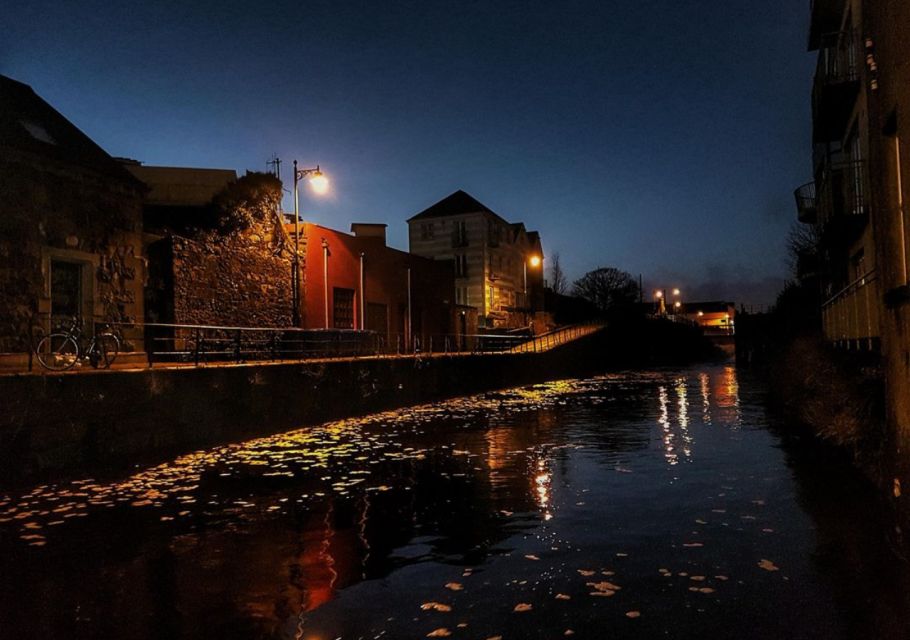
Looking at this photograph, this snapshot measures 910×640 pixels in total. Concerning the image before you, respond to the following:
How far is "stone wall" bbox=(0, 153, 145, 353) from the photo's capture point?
1541cm

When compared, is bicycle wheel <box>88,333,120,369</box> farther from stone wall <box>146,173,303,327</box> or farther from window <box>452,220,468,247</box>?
window <box>452,220,468,247</box>

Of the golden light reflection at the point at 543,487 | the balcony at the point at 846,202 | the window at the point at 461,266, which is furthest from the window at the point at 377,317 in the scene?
the golden light reflection at the point at 543,487

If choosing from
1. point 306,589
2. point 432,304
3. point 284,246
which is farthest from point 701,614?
point 432,304

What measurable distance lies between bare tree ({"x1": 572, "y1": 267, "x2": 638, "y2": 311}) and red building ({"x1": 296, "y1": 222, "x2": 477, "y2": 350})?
65494 millimetres

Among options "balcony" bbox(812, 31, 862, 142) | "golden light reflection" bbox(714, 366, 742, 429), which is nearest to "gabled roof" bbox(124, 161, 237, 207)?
"golden light reflection" bbox(714, 366, 742, 429)

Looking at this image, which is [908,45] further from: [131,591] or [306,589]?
[131,591]

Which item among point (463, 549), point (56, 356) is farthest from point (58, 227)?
point (463, 549)

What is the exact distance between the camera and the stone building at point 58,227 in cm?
1548

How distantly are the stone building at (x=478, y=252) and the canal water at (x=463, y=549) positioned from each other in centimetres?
3961

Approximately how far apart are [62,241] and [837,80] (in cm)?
2131

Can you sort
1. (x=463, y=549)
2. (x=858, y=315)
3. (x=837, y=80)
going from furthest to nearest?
(x=837, y=80)
(x=858, y=315)
(x=463, y=549)

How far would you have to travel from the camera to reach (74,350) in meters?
14.2

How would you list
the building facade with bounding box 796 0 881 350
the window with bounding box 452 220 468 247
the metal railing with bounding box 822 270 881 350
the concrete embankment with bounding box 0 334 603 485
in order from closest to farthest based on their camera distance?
the concrete embankment with bounding box 0 334 603 485 → the metal railing with bounding box 822 270 881 350 → the building facade with bounding box 796 0 881 350 → the window with bounding box 452 220 468 247

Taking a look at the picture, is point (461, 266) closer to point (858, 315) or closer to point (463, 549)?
point (858, 315)
